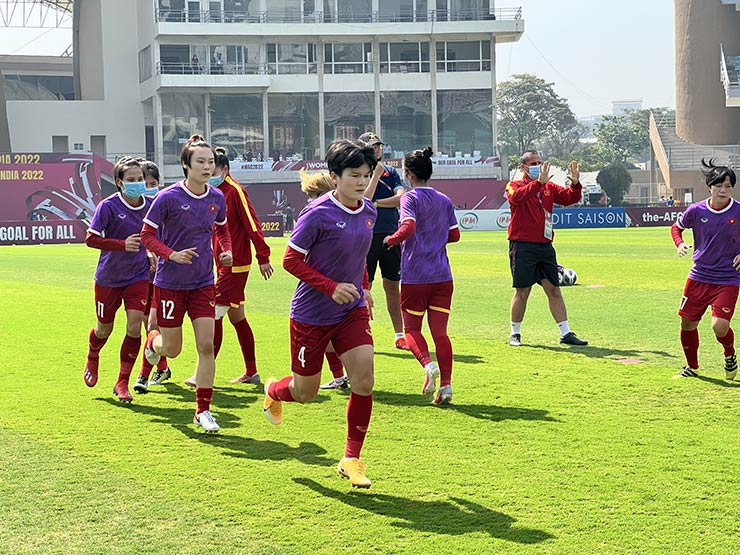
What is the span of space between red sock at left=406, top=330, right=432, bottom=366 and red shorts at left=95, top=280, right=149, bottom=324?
2.28 metres

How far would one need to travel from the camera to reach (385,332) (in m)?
13.4

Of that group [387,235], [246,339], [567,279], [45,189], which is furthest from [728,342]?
[45,189]

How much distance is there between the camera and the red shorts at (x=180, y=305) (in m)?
7.59

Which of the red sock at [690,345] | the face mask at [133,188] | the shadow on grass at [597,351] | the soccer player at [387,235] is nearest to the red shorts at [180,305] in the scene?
the face mask at [133,188]

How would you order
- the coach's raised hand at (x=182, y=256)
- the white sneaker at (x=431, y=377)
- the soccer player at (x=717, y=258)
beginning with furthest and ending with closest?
1. the soccer player at (x=717, y=258)
2. the white sneaker at (x=431, y=377)
3. the coach's raised hand at (x=182, y=256)

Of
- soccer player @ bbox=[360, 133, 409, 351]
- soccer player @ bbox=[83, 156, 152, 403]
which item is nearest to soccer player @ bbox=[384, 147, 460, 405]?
soccer player @ bbox=[83, 156, 152, 403]

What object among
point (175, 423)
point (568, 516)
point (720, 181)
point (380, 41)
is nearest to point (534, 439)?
point (568, 516)

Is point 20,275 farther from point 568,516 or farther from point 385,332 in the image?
point 568,516

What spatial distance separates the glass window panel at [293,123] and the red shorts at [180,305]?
64671 mm

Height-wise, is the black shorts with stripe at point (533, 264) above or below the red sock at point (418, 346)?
above

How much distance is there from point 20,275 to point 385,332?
1421cm

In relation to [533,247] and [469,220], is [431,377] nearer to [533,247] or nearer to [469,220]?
[533,247]

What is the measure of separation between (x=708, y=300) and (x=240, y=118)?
64544 mm

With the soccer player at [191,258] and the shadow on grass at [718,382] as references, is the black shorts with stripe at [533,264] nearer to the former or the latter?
the shadow on grass at [718,382]
